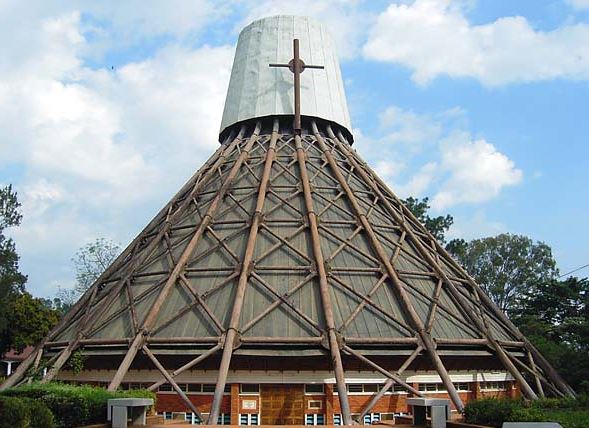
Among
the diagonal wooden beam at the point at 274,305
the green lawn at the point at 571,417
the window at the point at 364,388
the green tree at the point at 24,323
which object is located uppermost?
the green tree at the point at 24,323

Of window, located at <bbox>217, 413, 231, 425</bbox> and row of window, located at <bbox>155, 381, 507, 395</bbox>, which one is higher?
row of window, located at <bbox>155, 381, 507, 395</bbox>

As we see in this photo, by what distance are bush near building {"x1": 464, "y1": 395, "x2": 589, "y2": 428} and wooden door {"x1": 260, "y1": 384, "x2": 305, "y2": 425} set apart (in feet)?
19.4

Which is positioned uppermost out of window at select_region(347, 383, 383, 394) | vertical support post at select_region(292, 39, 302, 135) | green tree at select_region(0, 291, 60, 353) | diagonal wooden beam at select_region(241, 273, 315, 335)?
vertical support post at select_region(292, 39, 302, 135)

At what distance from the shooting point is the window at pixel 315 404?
17781 mm

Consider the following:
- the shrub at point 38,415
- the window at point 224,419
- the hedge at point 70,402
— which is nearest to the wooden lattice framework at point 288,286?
the window at point 224,419

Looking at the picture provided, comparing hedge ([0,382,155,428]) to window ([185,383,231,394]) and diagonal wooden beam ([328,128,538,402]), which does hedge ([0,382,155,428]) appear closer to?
window ([185,383,231,394])

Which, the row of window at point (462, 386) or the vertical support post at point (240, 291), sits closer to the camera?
the vertical support post at point (240, 291)

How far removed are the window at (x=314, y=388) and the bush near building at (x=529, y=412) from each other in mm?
5726

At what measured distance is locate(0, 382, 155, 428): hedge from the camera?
12297 millimetres

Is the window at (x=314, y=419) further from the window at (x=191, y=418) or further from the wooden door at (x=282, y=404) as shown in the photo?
the window at (x=191, y=418)

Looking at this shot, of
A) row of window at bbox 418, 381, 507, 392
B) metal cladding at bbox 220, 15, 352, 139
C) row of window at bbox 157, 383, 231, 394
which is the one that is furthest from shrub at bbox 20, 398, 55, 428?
metal cladding at bbox 220, 15, 352, 139

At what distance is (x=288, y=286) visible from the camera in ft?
65.1

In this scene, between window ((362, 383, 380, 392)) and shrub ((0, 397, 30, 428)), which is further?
window ((362, 383, 380, 392))

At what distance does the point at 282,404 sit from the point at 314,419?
3.22 feet
